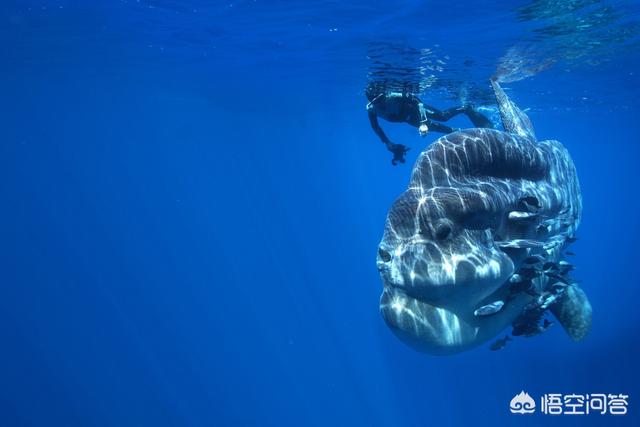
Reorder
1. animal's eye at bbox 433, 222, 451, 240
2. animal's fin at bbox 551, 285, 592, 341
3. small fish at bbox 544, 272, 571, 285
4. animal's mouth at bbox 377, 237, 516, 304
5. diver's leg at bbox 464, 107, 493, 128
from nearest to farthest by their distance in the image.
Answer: animal's mouth at bbox 377, 237, 516, 304
animal's eye at bbox 433, 222, 451, 240
small fish at bbox 544, 272, 571, 285
animal's fin at bbox 551, 285, 592, 341
diver's leg at bbox 464, 107, 493, 128

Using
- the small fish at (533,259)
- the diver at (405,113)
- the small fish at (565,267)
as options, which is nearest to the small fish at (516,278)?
the small fish at (533,259)

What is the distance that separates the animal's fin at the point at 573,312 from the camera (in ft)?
19.1

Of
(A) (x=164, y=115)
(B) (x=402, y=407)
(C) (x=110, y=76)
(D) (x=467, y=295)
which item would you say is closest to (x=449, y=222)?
(D) (x=467, y=295)

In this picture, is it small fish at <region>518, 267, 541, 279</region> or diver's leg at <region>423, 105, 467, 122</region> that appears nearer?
small fish at <region>518, 267, 541, 279</region>

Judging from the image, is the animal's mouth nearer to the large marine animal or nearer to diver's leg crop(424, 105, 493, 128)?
the large marine animal

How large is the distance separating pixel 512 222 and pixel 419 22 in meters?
10.5

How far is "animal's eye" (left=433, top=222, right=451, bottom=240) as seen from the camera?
4.49 metres

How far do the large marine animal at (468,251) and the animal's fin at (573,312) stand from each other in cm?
3

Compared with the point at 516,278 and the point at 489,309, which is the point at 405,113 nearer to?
the point at 516,278

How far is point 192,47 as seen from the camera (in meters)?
19.2

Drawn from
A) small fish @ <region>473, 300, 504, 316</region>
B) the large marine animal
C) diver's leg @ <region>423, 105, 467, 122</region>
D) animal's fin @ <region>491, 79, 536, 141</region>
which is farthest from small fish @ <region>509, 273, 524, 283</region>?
diver's leg @ <region>423, 105, 467, 122</region>

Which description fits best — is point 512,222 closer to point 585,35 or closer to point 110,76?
point 585,35

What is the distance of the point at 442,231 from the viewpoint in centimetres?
448

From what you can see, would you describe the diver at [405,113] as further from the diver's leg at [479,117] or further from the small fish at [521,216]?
the small fish at [521,216]
